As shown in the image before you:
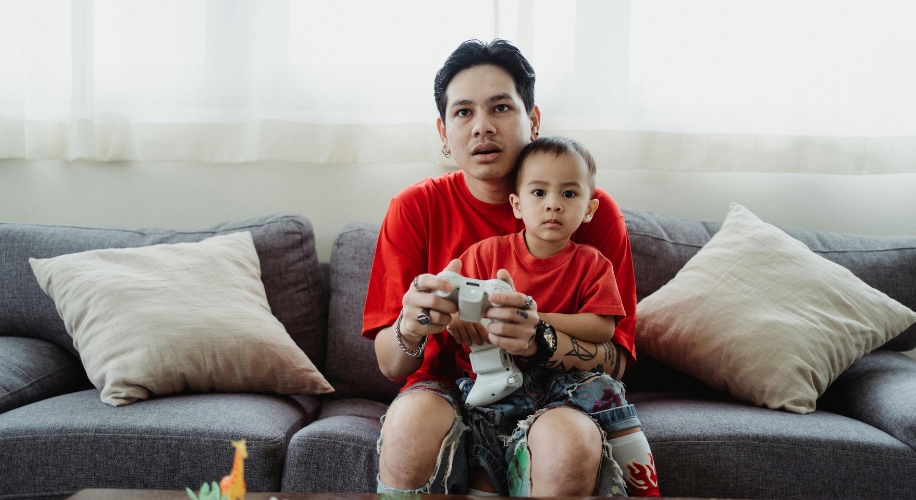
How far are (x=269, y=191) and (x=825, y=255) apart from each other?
178 centimetres

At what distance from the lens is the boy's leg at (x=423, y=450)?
3.82ft

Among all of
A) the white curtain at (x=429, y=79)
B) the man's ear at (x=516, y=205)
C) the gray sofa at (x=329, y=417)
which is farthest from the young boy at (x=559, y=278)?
the white curtain at (x=429, y=79)

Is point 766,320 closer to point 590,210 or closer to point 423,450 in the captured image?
point 590,210

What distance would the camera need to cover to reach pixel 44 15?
85.6 inches

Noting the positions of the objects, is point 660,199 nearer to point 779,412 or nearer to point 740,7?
point 740,7

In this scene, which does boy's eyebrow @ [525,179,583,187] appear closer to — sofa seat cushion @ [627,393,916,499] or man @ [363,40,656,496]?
man @ [363,40,656,496]

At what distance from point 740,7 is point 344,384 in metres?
1.77

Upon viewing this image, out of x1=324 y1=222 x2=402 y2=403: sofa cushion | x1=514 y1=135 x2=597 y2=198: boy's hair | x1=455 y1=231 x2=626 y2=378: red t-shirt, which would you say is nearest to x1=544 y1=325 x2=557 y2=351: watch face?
x1=455 y1=231 x2=626 y2=378: red t-shirt

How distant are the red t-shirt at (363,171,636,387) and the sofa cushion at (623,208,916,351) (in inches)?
18.3

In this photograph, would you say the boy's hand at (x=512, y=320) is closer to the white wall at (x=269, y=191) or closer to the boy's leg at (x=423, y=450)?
the boy's leg at (x=423, y=450)

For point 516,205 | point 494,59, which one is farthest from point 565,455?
point 494,59

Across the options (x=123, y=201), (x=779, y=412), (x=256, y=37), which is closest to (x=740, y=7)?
(x=779, y=412)

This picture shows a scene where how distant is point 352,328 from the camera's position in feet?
6.27

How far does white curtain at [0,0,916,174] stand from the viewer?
7.20ft
